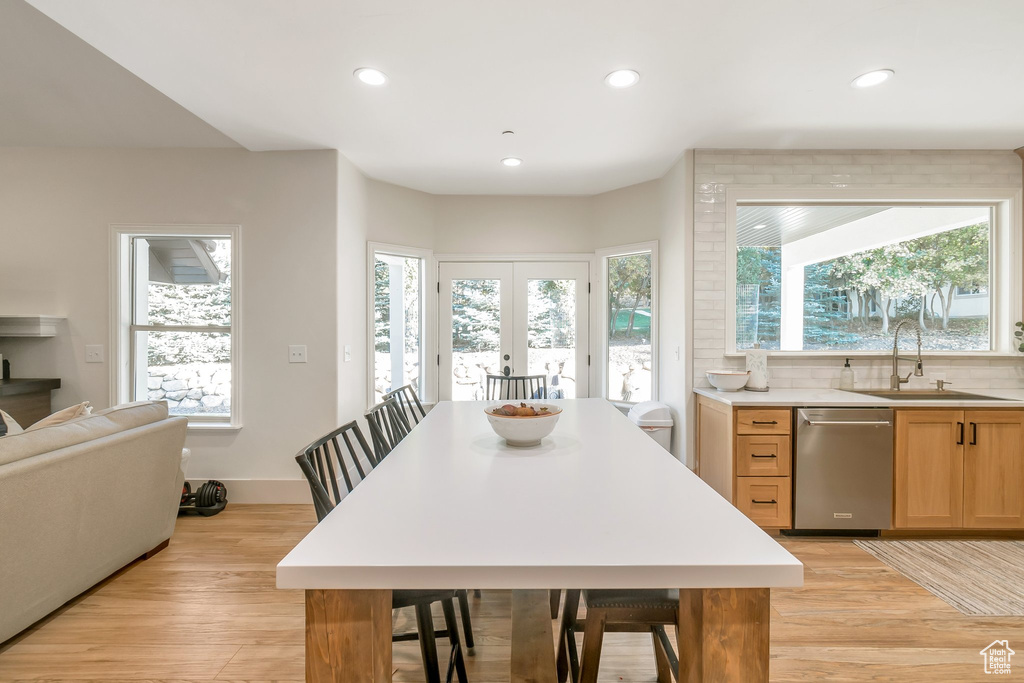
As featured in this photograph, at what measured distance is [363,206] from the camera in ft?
13.1

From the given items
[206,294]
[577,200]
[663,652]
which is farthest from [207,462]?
[577,200]

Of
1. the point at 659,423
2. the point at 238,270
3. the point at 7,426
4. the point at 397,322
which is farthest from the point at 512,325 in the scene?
the point at 7,426

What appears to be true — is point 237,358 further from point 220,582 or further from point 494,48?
point 494,48

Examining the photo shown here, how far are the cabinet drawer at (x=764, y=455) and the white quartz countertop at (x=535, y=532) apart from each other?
1705mm

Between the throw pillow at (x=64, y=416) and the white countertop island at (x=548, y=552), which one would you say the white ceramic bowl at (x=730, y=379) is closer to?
the white countertop island at (x=548, y=552)

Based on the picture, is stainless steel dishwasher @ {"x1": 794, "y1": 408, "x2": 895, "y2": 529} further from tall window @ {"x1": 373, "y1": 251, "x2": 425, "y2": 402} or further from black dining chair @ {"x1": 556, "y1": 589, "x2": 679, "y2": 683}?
tall window @ {"x1": 373, "y1": 251, "x2": 425, "y2": 402}

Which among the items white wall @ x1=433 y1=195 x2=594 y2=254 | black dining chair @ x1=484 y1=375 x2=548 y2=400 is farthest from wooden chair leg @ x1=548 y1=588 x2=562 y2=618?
white wall @ x1=433 y1=195 x2=594 y2=254

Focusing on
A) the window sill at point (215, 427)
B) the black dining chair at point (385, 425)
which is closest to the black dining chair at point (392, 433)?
the black dining chair at point (385, 425)

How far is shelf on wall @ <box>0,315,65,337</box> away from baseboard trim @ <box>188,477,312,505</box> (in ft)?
5.01

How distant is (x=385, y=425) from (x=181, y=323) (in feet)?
8.54

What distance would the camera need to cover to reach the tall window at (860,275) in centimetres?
348

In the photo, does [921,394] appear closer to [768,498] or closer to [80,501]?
[768,498]

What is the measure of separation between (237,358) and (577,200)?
3.37 meters

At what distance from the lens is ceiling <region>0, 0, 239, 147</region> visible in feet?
8.60
